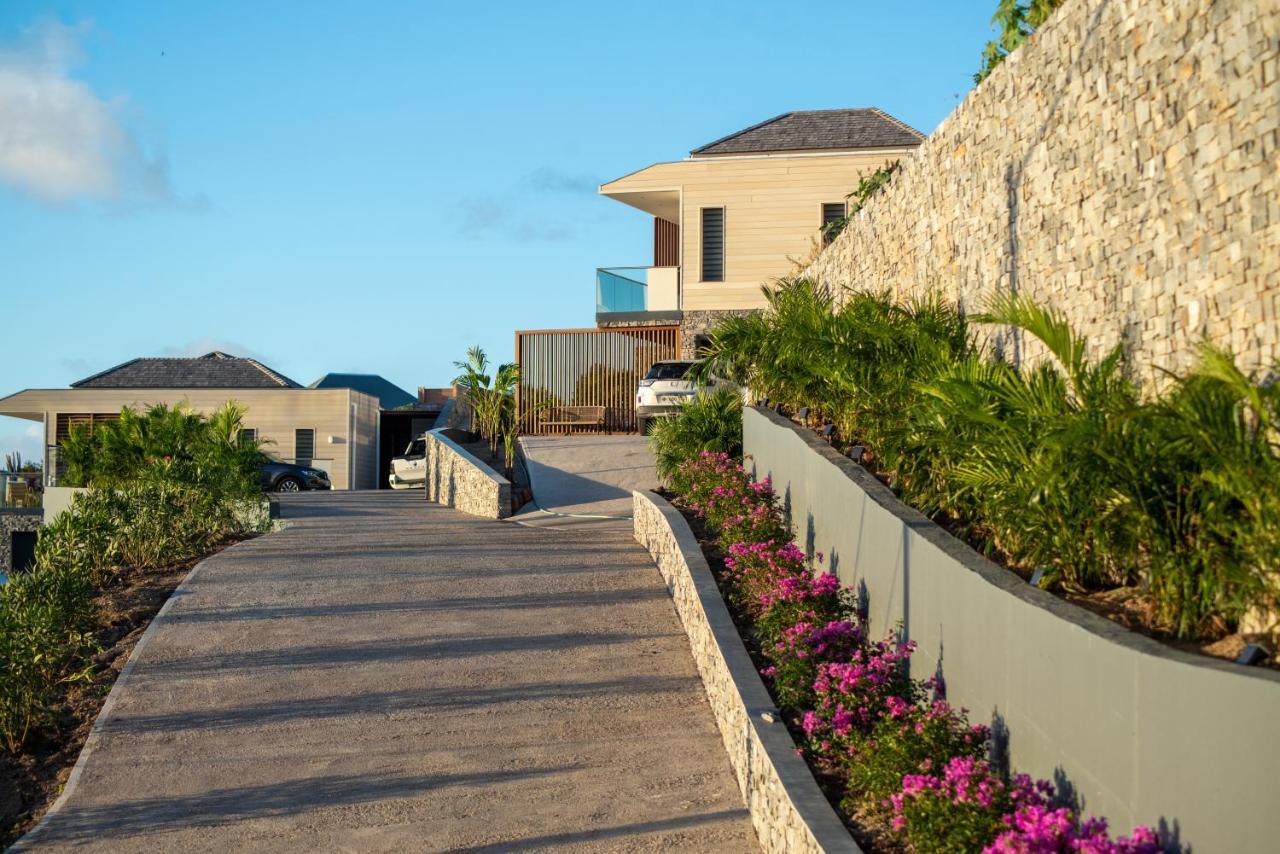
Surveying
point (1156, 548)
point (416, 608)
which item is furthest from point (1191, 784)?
point (416, 608)

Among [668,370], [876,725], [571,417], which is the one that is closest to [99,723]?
[876,725]

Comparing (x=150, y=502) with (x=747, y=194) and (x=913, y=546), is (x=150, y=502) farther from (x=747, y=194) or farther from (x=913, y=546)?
(x=747, y=194)

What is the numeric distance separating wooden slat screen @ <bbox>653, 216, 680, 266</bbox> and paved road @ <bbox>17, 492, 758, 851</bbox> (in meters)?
19.7

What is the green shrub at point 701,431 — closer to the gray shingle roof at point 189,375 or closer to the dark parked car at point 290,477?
the dark parked car at point 290,477

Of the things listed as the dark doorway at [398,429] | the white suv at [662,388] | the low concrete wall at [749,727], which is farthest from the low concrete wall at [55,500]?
the dark doorway at [398,429]

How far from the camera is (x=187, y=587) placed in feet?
45.6

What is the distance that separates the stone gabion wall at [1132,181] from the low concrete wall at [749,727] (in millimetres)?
3077

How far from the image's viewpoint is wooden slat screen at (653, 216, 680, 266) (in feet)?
111

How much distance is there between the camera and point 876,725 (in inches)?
301

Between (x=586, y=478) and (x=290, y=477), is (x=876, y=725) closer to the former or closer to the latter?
(x=586, y=478)

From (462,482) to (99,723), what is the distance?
12968 mm

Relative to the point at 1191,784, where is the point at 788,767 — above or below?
below

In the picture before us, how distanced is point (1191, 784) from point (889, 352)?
718cm

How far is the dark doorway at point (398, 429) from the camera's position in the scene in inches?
1804
